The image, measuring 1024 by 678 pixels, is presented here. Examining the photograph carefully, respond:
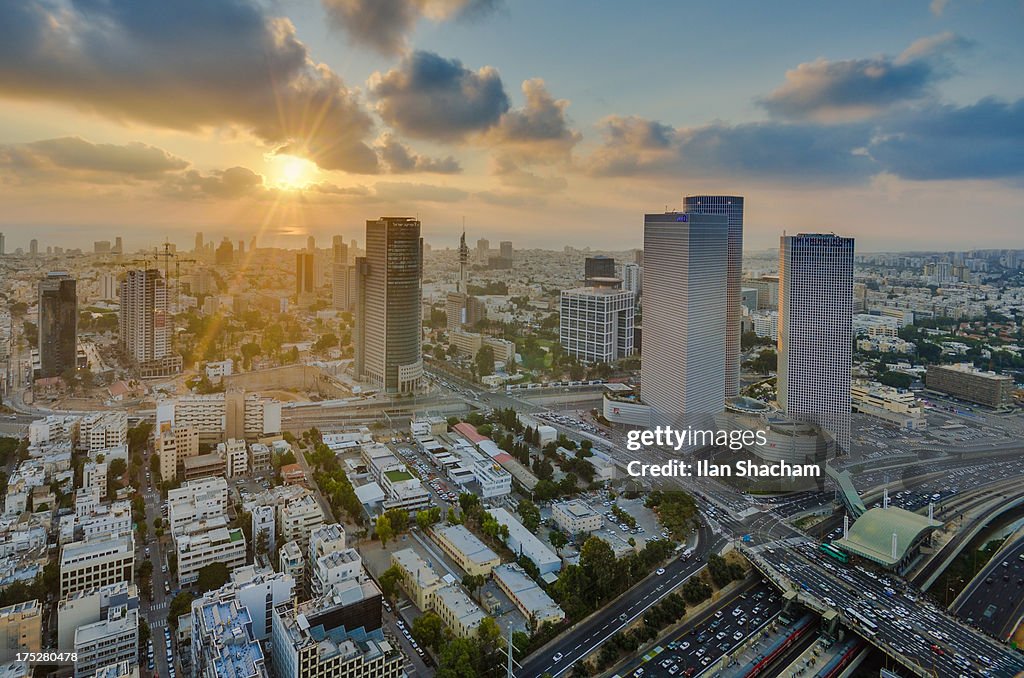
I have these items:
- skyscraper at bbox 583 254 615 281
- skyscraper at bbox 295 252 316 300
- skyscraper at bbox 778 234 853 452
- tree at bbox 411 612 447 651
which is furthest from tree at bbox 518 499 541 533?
skyscraper at bbox 295 252 316 300

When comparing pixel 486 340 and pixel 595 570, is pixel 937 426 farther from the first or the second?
pixel 486 340

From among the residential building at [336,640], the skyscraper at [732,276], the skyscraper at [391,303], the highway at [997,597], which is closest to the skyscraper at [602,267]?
the skyscraper at [732,276]

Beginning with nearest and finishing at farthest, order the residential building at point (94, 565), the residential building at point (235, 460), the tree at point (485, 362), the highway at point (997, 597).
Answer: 1. the residential building at point (94, 565)
2. the highway at point (997, 597)
3. the residential building at point (235, 460)
4. the tree at point (485, 362)

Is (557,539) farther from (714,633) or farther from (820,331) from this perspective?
(820,331)

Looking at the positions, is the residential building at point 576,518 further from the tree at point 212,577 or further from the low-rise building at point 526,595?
the tree at point 212,577

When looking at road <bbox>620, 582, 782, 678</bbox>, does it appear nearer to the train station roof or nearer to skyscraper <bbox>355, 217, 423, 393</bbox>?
the train station roof

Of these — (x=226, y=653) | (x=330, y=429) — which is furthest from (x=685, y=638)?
(x=330, y=429)

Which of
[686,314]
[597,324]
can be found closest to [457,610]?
[686,314]
